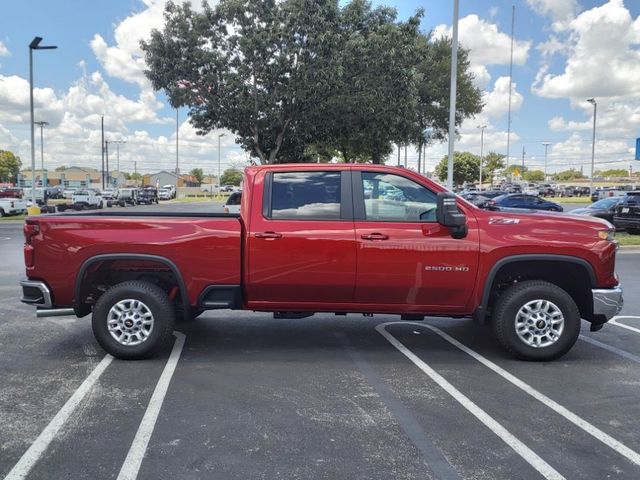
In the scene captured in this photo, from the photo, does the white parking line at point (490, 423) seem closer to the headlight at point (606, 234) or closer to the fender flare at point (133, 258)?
the headlight at point (606, 234)

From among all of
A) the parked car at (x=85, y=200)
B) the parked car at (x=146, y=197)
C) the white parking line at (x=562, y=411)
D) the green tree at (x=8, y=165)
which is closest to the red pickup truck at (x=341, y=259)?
the white parking line at (x=562, y=411)

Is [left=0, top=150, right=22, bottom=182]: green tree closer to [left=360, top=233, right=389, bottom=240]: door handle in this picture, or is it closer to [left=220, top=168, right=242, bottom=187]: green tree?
[left=220, top=168, right=242, bottom=187]: green tree

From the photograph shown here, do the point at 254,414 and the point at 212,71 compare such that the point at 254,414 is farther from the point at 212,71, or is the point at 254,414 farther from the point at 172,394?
the point at 212,71

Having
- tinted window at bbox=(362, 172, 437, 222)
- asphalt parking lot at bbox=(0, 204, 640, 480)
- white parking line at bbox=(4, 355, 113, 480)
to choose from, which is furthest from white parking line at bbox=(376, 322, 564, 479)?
white parking line at bbox=(4, 355, 113, 480)

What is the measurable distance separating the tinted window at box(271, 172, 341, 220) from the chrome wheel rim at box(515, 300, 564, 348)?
207 centimetres

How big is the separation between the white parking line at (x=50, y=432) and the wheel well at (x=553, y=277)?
3733 millimetres

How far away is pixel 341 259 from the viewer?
17.3 feet

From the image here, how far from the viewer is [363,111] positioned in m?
20.6

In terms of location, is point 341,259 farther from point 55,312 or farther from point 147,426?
point 55,312

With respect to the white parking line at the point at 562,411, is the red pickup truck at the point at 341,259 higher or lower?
higher

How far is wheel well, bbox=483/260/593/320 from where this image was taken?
5473 mm

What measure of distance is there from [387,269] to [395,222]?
1.53 ft

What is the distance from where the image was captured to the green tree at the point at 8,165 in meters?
106

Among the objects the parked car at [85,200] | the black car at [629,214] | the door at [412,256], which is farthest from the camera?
the parked car at [85,200]
